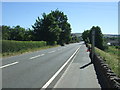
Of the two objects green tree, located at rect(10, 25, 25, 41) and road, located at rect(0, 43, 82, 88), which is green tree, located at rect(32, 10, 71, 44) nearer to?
green tree, located at rect(10, 25, 25, 41)

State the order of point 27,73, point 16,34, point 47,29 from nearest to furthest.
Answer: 1. point 27,73
2. point 47,29
3. point 16,34

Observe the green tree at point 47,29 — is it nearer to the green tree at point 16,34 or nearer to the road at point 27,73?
the green tree at point 16,34

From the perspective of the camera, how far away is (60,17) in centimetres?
9712

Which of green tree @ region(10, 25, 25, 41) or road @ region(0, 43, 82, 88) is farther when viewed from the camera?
green tree @ region(10, 25, 25, 41)

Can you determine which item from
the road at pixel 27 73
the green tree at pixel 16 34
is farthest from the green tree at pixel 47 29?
the road at pixel 27 73

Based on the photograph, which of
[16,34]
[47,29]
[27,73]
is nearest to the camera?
[27,73]

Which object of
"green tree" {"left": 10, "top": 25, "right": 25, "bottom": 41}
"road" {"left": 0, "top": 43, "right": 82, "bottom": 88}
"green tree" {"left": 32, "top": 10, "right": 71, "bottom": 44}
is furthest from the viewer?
"green tree" {"left": 10, "top": 25, "right": 25, "bottom": 41}

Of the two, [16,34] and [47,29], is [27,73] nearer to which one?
[47,29]

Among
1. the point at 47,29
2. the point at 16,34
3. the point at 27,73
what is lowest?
the point at 27,73

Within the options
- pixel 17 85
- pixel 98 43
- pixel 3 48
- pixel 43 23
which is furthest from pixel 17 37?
pixel 17 85

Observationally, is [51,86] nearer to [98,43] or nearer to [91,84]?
[91,84]

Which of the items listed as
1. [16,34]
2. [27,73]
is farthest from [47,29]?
[27,73]

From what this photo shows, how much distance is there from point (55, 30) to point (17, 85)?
6075 centimetres

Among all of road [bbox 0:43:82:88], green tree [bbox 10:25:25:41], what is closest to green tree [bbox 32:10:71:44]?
green tree [bbox 10:25:25:41]
